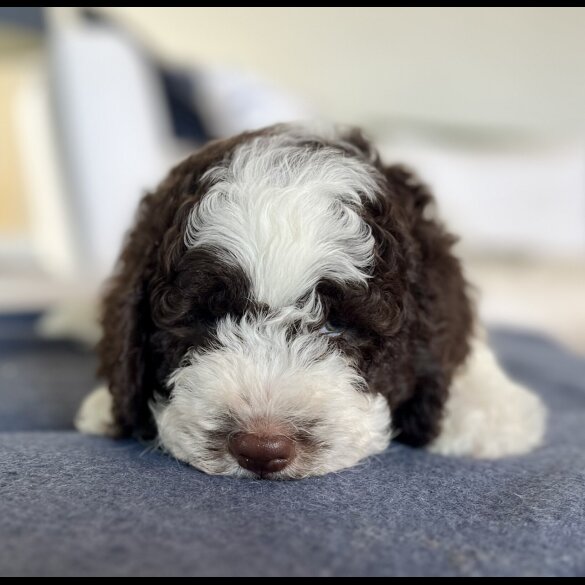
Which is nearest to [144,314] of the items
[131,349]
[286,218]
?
[131,349]

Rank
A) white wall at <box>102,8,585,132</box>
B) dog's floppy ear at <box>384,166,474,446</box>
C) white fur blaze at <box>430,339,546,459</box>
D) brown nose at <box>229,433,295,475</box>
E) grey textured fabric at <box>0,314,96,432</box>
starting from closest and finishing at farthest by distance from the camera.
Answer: brown nose at <box>229,433,295,475</box>
dog's floppy ear at <box>384,166,474,446</box>
white fur blaze at <box>430,339,546,459</box>
grey textured fabric at <box>0,314,96,432</box>
white wall at <box>102,8,585,132</box>

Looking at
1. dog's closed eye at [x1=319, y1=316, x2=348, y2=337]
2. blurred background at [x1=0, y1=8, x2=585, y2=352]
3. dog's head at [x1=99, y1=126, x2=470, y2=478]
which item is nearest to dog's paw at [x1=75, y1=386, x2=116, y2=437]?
dog's head at [x1=99, y1=126, x2=470, y2=478]

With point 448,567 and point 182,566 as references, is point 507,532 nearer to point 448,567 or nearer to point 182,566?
point 448,567

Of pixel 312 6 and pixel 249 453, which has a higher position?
pixel 312 6

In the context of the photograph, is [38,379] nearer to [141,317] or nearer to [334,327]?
[141,317]

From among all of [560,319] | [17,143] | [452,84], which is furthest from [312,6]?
[560,319]

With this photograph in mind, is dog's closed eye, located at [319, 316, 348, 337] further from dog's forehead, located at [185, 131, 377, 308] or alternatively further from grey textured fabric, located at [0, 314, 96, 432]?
grey textured fabric, located at [0, 314, 96, 432]
